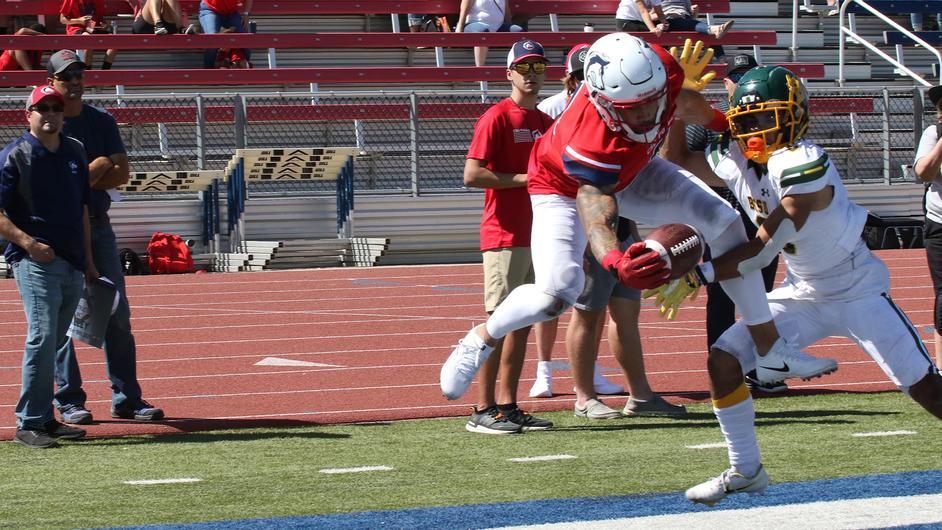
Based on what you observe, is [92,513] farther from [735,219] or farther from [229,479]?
[735,219]

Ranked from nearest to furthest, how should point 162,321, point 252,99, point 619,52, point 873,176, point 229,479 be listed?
point 619,52 → point 229,479 → point 162,321 → point 252,99 → point 873,176

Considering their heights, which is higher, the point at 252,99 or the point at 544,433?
the point at 252,99

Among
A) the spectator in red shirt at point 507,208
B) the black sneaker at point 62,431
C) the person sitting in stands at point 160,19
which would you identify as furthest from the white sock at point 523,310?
the person sitting in stands at point 160,19

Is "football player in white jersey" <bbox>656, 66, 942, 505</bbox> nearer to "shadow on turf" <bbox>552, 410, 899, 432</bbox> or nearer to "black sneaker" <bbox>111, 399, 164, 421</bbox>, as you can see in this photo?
"shadow on turf" <bbox>552, 410, 899, 432</bbox>

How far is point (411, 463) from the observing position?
582 cm

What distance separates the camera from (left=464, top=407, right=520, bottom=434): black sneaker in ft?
21.3

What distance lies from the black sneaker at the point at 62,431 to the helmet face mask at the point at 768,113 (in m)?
3.65

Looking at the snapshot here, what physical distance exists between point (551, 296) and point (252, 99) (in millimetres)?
10342

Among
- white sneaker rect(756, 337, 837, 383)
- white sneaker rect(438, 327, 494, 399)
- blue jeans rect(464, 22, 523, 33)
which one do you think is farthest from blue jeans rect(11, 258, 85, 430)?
blue jeans rect(464, 22, 523, 33)

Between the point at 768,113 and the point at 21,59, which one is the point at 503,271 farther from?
the point at 21,59

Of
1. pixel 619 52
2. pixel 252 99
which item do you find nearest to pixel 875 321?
pixel 619 52

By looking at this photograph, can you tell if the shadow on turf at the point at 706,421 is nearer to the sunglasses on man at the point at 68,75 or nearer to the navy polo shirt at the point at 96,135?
the navy polo shirt at the point at 96,135

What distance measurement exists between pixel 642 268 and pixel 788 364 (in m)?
1.09

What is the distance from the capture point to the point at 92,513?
16.1 ft
